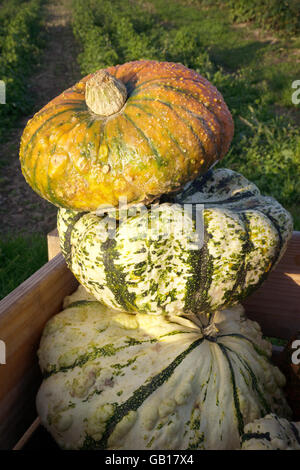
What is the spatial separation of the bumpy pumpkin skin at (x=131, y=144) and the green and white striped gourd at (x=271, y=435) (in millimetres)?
628

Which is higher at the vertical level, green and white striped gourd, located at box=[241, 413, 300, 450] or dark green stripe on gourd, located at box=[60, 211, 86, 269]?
dark green stripe on gourd, located at box=[60, 211, 86, 269]

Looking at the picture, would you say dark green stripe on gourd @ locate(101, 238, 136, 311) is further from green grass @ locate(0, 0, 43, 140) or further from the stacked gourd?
green grass @ locate(0, 0, 43, 140)

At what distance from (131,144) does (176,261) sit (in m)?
0.33

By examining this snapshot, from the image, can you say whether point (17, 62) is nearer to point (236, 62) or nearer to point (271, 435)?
point (236, 62)

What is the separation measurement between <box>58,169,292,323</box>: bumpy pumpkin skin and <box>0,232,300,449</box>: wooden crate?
154 millimetres

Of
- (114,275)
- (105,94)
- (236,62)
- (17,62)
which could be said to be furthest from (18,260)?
(236,62)

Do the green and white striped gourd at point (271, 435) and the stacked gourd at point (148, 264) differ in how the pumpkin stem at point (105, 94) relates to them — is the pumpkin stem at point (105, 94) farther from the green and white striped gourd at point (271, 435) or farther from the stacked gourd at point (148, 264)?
the green and white striped gourd at point (271, 435)

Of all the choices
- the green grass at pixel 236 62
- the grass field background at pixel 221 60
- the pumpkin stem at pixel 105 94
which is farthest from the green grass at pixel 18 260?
the green grass at pixel 236 62

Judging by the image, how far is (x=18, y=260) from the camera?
276 cm

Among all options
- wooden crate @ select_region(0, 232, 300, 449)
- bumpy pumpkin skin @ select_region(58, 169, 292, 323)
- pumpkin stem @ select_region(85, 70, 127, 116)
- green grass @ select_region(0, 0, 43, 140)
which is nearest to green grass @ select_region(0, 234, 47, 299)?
wooden crate @ select_region(0, 232, 300, 449)

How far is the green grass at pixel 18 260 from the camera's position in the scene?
8.48 feet

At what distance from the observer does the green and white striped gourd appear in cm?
94

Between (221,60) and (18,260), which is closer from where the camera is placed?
(18,260)
